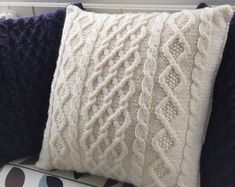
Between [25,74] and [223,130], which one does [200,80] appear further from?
[25,74]

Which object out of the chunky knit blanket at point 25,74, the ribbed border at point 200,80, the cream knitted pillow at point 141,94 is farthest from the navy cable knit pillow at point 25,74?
the ribbed border at point 200,80

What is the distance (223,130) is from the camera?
2.25 feet

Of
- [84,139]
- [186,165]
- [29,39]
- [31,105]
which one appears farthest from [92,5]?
[186,165]

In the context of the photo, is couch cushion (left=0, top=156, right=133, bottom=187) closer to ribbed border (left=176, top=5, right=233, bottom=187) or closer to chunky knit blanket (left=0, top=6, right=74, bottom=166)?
chunky knit blanket (left=0, top=6, right=74, bottom=166)

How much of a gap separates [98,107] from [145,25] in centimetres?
23

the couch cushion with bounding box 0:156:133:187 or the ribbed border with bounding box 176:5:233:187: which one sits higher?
the ribbed border with bounding box 176:5:233:187

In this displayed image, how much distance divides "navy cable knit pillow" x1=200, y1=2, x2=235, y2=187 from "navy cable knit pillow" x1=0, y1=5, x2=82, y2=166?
466 millimetres

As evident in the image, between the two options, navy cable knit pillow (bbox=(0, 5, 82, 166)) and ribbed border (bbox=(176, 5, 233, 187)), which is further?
navy cable knit pillow (bbox=(0, 5, 82, 166))

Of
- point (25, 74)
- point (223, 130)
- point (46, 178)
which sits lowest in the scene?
point (46, 178)

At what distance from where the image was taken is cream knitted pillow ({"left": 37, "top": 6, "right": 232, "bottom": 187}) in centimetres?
66

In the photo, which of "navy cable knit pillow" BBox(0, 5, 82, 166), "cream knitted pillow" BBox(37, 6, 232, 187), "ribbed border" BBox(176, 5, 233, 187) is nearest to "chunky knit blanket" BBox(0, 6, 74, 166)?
"navy cable knit pillow" BBox(0, 5, 82, 166)

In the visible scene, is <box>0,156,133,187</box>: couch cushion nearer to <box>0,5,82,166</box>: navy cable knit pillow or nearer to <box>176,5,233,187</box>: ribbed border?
<box>0,5,82,166</box>: navy cable knit pillow

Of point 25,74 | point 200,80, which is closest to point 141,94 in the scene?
point 200,80

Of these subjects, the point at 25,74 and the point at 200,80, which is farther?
the point at 25,74
